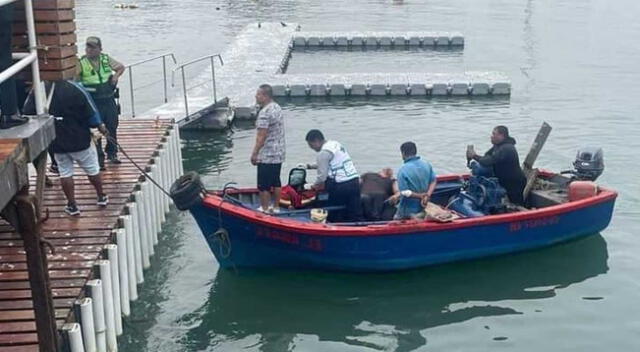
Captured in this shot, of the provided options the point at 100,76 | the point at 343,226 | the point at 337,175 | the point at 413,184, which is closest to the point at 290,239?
the point at 343,226

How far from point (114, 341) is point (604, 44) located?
2972 centimetres

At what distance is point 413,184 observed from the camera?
38.2 ft

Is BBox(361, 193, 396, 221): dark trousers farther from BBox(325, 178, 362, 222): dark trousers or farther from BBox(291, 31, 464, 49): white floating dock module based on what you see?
BBox(291, 31, 464, 49): white floating dock module

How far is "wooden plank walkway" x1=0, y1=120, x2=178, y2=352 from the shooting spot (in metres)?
8.00

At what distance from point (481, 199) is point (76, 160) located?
578 cm

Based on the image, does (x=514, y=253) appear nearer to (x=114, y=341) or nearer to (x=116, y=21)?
(x=114, y=341)

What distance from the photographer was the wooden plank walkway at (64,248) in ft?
26.2

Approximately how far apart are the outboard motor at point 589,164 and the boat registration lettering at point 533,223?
51.2 inches

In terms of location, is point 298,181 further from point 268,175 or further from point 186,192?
point 186,192

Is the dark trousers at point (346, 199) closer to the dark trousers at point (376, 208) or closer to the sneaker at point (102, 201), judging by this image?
the dark trousers at point (376, 208)

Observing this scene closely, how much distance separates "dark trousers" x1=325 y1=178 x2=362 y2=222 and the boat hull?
0.72 meters

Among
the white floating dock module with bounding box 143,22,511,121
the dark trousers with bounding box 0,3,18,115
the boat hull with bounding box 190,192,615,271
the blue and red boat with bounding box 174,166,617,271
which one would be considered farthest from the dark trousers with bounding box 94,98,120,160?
the white floating dock module with bounding box 143,22,511,121

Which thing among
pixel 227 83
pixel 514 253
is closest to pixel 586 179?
pixel 514 253

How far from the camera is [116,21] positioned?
42344 millimetres
